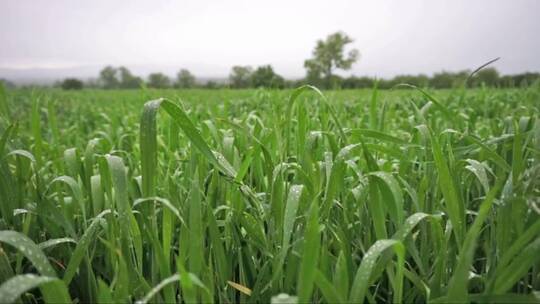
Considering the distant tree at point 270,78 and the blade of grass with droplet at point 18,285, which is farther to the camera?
the distant tree at point 270,78

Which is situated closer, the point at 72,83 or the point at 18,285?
the point at 18,285

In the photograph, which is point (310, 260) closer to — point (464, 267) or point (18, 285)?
point (464, 267)

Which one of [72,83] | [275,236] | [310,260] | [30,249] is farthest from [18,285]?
[72,83]

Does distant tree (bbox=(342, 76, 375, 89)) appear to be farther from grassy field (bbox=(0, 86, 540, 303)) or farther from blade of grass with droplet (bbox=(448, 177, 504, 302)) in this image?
blade of grass with droplet (bbox=(448, 177, 504, 302))

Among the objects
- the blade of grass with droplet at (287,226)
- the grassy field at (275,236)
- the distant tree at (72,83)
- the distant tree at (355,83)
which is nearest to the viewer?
the grassy field at (275,236)

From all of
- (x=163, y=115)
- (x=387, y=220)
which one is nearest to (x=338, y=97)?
(x=163, y=115)

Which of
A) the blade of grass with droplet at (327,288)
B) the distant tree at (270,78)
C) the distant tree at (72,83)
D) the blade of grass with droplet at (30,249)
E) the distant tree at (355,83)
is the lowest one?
the blade of grass with droplet at (327,288)

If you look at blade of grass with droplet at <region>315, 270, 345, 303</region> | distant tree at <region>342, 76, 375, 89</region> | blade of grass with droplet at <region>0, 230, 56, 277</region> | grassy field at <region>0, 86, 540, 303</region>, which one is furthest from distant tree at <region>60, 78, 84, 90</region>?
blade of grass with droplet at <region>315, 270, 345, 303</region>

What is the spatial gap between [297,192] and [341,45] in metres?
57.1

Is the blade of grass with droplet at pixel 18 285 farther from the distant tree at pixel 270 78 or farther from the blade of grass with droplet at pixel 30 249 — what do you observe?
the distant tree at pixel 270 78

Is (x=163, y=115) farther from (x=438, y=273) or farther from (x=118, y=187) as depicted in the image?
(x=438, y=273)

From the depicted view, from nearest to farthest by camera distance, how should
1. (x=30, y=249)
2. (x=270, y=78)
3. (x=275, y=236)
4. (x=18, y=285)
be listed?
(x=18, y=285) < (x=30, y=249) < (x=275, y=236) < (x=270, y=78)

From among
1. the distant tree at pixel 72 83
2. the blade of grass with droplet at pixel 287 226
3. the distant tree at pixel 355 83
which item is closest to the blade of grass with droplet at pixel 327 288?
the blade of grass with droplet at pixel 287 226

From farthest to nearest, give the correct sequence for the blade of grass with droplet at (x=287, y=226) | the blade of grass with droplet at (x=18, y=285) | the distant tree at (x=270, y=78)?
the distant tree at (x=270, y=78) → the blade of grass with droplet at (x=287, y=226) → the blade of grass with droplet at (x=18, y=285)
